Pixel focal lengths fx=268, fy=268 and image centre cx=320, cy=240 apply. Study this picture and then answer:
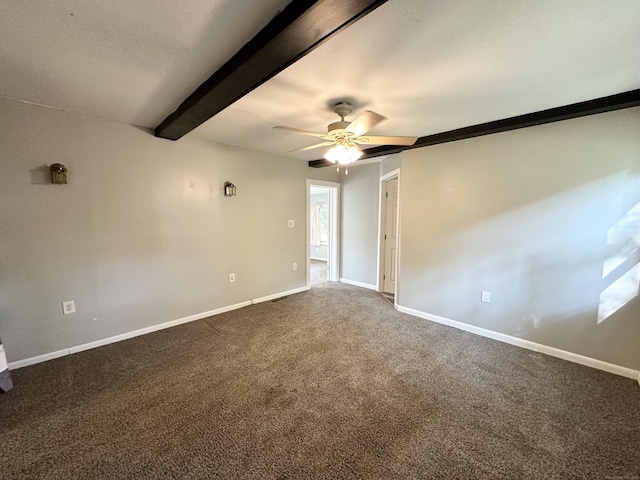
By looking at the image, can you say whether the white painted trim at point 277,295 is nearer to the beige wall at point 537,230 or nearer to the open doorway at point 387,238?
the open doorway at point 387,238

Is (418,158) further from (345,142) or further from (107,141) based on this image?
(107,141)

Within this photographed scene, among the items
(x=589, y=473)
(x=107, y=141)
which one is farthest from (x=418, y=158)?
(x=107, y=141)

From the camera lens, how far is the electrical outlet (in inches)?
102

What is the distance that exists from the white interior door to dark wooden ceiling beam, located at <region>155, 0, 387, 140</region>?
3.24m

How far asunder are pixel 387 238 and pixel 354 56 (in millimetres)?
3456

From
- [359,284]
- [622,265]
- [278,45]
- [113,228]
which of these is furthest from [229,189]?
[622,265]

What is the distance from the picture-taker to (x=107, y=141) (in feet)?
8.95

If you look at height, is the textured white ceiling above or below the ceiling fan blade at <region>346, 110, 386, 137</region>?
above

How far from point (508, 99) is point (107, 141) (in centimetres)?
375

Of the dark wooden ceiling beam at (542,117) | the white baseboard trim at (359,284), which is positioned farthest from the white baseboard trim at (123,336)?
the dark wooden ceiling beam at (542,117)

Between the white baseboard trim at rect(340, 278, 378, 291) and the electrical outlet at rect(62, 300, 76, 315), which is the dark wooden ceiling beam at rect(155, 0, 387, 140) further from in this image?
the white baseboard trim at rect(340, 278, 378, 291)

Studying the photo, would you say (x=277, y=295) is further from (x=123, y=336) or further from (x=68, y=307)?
(x=68, y=307)

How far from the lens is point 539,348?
2.71m

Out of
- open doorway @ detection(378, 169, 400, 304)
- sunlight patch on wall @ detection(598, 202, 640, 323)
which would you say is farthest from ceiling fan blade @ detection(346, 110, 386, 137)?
open doorway @ detection(378, 169, 400, 304)
